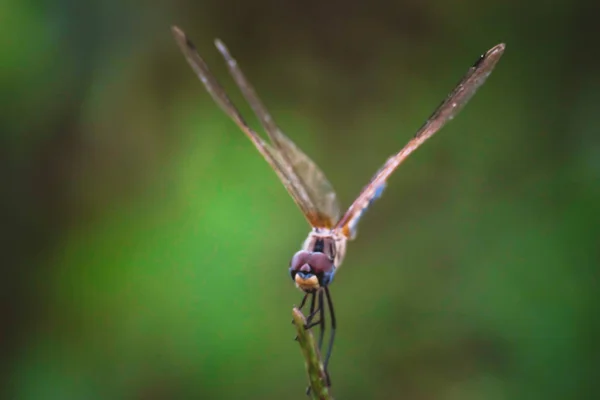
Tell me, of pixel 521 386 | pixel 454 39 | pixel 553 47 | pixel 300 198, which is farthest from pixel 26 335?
pixel 553 47

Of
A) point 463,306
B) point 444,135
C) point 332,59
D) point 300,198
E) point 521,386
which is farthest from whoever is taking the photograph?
point 332,59

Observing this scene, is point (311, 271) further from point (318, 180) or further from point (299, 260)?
point (318, 180)

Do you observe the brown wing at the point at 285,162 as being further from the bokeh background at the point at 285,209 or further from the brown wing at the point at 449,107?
the bokeh background at the point at 285,209

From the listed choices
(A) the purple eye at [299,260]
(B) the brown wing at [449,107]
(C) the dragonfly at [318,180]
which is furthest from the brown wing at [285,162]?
(A) the purple eye at [299,260]

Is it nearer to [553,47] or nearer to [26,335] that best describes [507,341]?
[553,47]

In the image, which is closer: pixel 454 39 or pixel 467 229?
pixel 467 229

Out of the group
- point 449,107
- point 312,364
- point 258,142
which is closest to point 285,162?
point 258,142

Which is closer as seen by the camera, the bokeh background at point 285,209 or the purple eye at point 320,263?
the purple eye at point 320,263

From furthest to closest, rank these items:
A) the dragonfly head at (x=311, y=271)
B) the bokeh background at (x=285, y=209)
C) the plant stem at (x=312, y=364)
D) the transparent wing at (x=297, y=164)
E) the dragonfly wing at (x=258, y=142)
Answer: the bokeh background at (x=285, y=209) < the transparent wing at (x=297, y=164) < the dragonfly wing at (x=258, y=142) < the dragonfly head at (x=311, y=271) < the plant stem at (x=312, y=364)

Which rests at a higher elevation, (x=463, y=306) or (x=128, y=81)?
(x=128, y=81)
